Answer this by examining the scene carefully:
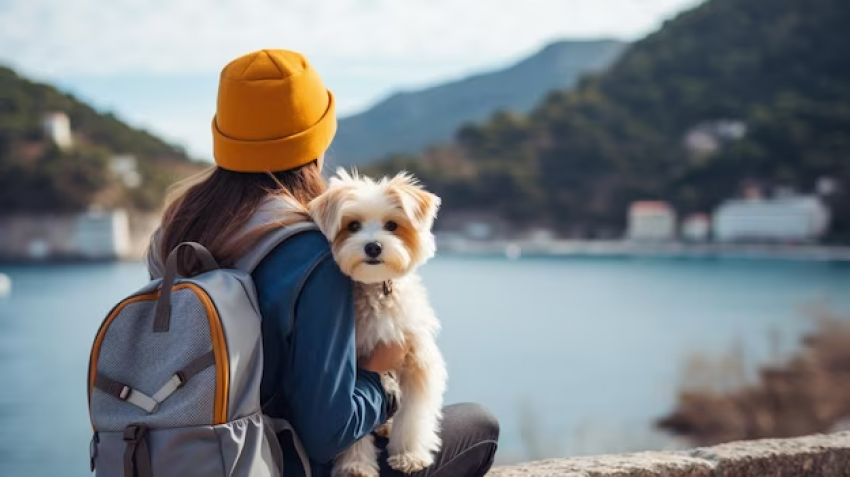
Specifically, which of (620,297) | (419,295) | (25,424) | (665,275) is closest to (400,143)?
(665,275)

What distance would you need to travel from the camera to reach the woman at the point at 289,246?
Result: 3.87 ft

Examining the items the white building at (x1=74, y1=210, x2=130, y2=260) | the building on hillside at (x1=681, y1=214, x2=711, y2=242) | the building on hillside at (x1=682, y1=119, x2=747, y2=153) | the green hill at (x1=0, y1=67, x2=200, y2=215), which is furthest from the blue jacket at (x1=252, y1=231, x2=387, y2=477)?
the building on hillside at (x1=682, y1=119, x2=747, y2=153)

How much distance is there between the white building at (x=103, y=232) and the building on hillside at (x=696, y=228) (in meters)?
39.5

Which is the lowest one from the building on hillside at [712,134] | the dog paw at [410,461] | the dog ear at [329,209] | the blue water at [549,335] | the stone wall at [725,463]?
the blue water at [549,335]

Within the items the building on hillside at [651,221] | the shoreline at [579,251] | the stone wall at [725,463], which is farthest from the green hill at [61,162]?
the stone wall at [725,463]

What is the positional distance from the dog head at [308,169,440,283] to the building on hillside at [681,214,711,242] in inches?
2511

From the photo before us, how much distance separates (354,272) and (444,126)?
3235 inches

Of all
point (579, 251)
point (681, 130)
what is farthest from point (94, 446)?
point (681, 130)

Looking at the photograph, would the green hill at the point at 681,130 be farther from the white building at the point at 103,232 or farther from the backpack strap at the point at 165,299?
the backpack strap at the point at 165,299

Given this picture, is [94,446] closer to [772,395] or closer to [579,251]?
[772,395]

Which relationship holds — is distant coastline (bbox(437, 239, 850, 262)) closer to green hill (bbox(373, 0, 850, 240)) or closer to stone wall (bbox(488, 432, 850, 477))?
green hill (bbox(373, 0, 850, 240))

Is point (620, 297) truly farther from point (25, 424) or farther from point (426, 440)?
point (426, 440)

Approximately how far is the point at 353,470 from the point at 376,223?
409 millimetres

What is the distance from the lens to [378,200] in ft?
4.57
